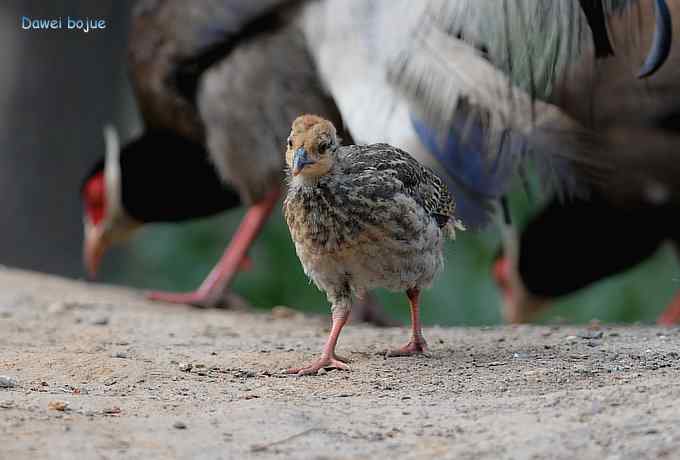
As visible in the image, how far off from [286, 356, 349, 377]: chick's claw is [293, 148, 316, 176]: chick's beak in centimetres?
65

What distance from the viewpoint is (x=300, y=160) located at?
3486mm

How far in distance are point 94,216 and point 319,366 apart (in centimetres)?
412

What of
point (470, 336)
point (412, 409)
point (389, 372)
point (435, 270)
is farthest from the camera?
point (470, 336)

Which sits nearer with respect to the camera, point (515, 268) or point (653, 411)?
point (653, 411)

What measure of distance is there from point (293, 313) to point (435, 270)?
2304 mm

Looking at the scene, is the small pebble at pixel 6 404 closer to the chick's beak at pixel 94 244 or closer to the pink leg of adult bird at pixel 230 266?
the pink leg of adult bird at pixel 230 266

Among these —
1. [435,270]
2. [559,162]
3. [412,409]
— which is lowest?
[412,409]

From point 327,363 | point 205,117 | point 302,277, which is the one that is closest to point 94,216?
point 205,117

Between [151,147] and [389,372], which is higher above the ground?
[151,147]

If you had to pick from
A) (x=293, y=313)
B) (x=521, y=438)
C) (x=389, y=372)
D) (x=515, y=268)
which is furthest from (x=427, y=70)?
(x=515, y=268)

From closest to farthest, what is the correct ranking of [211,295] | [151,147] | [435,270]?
[435,270]
[211,295]
[151,147]

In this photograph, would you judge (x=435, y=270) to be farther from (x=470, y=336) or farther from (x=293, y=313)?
(x=293, y=313)

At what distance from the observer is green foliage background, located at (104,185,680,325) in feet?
30.4

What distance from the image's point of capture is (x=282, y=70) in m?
5.70
